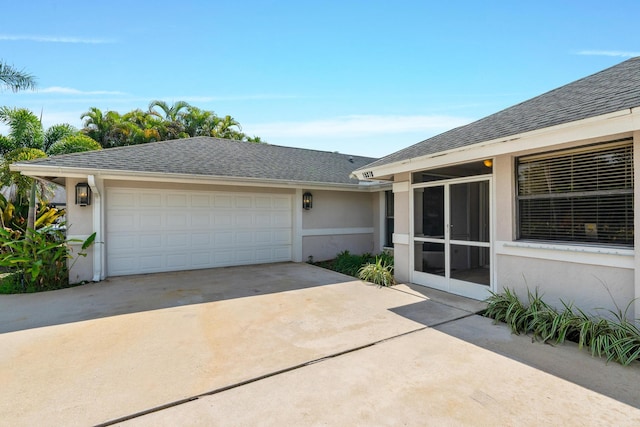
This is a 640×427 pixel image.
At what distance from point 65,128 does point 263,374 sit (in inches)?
533

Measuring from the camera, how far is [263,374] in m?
3.11

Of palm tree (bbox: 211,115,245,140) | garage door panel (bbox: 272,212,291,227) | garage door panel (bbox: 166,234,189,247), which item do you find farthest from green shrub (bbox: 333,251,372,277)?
palm tree (bbox: 211,115,245,140)

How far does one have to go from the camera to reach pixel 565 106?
4738mm

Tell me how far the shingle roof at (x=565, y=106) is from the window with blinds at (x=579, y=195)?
52 cm

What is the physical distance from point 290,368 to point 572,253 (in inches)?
162

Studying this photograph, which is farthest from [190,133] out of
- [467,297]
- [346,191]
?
[467,297]

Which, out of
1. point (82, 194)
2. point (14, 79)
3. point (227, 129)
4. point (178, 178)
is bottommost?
point (82, 194)

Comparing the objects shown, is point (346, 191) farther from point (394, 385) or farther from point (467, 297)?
point (394, 385)

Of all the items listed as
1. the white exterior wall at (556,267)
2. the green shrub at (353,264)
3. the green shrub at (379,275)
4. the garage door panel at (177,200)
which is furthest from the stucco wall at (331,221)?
the white exterior wall at (556,267)

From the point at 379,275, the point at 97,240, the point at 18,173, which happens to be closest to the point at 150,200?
the point at 97,240

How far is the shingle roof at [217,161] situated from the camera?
24.0ft

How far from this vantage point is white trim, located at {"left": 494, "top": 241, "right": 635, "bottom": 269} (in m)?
3.78

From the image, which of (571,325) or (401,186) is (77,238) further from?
(571,325)

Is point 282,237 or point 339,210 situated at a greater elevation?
→ point 339,210
